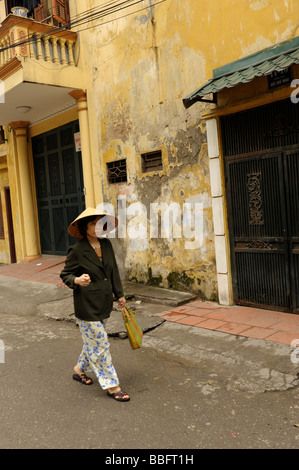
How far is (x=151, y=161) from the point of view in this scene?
7363mm

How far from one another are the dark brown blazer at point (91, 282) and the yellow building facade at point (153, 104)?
2.74m

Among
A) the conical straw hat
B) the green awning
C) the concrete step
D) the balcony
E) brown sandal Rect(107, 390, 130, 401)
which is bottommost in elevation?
brown sandal Rect(107, 390, 130, 401)

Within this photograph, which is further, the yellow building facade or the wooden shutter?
the wooden shutter

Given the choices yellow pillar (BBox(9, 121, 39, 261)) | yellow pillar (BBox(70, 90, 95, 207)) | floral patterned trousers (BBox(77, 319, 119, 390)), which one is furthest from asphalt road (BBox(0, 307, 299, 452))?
yellow pillar (BBox(9, 121, 39, 261))

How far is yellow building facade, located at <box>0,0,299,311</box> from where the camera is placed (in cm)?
577

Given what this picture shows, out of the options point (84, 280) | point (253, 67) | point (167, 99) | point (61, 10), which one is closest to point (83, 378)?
point (84, 280)

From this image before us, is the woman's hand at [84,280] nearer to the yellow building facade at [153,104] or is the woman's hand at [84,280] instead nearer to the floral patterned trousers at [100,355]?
the floral patterned trousers at [100,355]

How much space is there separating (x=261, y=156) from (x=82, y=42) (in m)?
5.12

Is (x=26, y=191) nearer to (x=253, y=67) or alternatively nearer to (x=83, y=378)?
(x=253, y=67)

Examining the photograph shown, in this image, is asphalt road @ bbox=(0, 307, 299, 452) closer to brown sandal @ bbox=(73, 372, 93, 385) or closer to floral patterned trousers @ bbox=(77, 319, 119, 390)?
brown sandal @ bbox=(73, 372, 93, 385)

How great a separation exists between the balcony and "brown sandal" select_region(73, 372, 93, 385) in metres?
5.87

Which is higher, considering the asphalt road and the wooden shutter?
the wooden shutter

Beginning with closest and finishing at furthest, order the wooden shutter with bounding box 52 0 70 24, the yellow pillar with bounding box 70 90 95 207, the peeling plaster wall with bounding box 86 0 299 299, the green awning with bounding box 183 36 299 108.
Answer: the green awning with bounding box 183 36 299 108, the peeling plaster wall with bounding box 86 0 299 299, the yellow pillar with bounding box 70 90 95 207, the wooden shutter with bounding box 52 0 70 24
